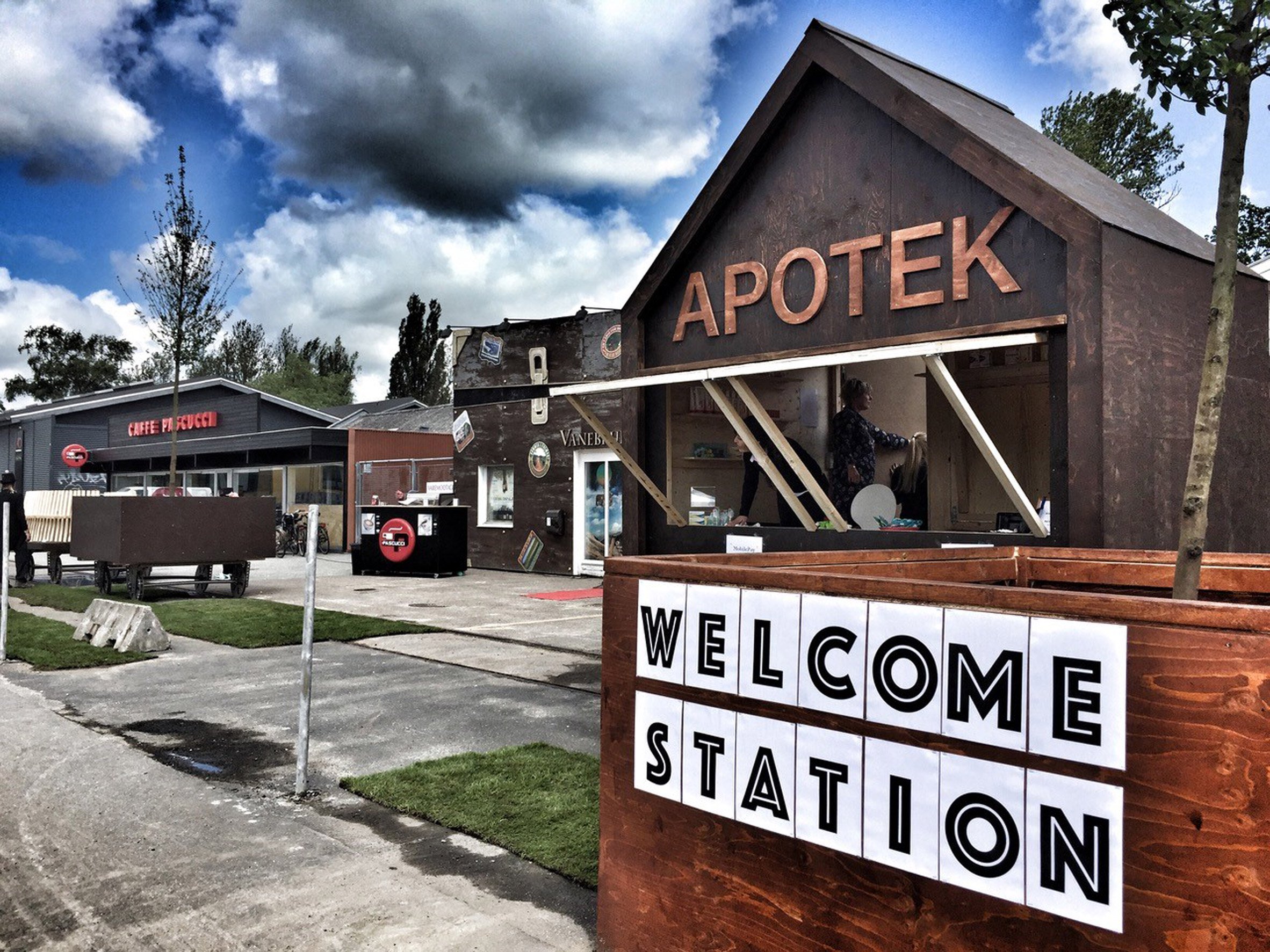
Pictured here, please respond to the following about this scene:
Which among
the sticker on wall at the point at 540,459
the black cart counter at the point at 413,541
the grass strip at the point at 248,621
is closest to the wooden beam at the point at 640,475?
the grass strip at the point at 248,621

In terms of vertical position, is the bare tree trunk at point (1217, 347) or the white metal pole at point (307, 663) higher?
the bare tree trunk at point (1217, 347)

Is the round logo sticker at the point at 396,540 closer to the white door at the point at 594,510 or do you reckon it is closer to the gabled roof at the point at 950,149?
the white door at the point at 594,510

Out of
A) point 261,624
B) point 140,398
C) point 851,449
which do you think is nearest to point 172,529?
point 261,624

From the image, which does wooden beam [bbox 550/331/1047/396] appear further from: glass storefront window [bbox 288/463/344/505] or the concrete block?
glass storefront window [bbox 288/463/344/505]

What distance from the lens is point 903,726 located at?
103 inches

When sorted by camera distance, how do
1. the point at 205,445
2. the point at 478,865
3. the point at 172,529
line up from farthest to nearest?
the point at 205,445
the point at 172,529
the point at 478,865

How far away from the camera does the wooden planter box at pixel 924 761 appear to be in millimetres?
2125

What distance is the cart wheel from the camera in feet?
51.7

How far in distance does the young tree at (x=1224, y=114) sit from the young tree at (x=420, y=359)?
221ft

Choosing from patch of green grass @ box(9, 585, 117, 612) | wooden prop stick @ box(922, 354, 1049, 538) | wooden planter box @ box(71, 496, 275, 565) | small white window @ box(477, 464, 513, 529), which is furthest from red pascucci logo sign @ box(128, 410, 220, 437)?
wooden prop stick @ box(922, 354, 1049, 538)

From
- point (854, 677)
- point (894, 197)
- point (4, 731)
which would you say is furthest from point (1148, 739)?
point (4, 731)

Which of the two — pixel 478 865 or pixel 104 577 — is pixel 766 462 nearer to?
pixel 478 865

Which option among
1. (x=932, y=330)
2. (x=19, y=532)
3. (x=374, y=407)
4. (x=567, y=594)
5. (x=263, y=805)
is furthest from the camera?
(x=374, y=407)

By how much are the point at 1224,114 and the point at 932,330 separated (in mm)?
4616
